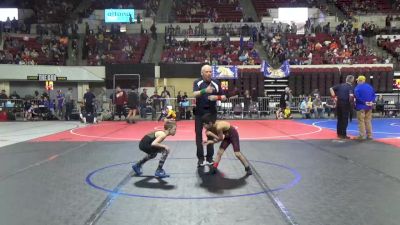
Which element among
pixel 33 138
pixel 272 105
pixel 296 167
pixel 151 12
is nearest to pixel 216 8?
pixel 151 12

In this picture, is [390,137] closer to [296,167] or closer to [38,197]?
[296,167]

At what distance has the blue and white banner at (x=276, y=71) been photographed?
89.5 ft

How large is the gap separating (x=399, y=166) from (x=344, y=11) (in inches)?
1268

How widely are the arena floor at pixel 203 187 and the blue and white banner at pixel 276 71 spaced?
52.5 feet

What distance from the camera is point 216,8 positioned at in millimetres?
39000

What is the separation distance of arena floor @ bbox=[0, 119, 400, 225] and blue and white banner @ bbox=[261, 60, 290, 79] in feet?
52.5

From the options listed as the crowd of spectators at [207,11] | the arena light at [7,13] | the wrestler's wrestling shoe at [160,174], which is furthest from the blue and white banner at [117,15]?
the wrestler's wrestling shoe at [160,174]

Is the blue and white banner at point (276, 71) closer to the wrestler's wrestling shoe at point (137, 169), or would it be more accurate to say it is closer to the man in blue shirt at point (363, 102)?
the man in blue shirt at point (363, 102)

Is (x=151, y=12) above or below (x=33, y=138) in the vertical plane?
above

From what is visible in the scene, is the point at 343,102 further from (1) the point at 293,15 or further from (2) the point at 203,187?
(1) the point at 293,15

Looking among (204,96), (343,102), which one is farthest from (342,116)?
(204,96)

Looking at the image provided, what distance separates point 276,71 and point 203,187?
21.6 meters

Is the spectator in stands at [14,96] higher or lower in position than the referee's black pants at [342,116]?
higher

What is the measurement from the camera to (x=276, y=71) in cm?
2758
